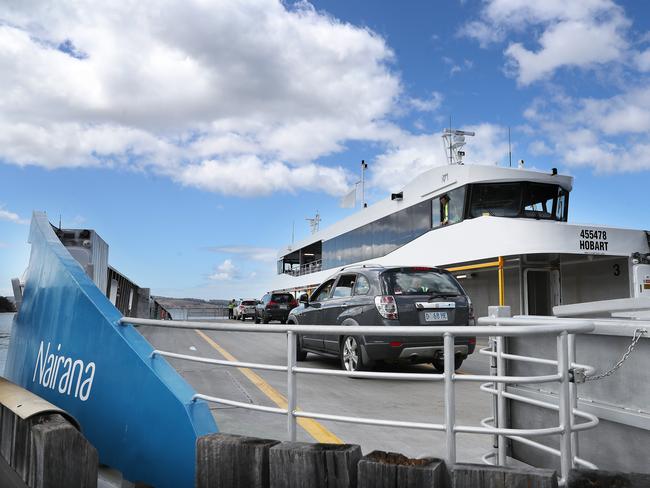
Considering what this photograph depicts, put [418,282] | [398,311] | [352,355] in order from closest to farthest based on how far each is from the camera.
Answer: [398,311]
[352,355]
[418,282]

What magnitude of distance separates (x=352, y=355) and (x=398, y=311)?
38.0 inches

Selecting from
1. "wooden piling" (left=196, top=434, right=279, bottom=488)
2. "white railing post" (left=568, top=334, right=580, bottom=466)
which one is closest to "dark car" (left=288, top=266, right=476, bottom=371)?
"white railing post" (left=568, top=334, right=580, bottom=466)

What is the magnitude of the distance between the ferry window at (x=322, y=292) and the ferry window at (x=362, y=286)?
46.9 inches

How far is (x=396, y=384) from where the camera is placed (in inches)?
306

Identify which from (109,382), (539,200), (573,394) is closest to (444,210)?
(539,200)

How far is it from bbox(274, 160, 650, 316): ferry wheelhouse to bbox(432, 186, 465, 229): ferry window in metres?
0.03

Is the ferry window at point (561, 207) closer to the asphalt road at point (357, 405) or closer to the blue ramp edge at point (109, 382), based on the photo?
the asphalt road at point (357, 405)

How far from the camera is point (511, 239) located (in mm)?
15758

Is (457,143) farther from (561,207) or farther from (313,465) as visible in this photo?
(313,465)

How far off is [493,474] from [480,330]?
68cm

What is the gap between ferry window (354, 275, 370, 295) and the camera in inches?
336

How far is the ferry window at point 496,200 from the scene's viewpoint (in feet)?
57.3

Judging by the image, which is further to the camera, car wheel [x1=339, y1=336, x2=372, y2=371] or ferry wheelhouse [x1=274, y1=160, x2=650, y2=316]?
ferry wheelhouse [x1=274, y1=160, x2=650, y2=316]

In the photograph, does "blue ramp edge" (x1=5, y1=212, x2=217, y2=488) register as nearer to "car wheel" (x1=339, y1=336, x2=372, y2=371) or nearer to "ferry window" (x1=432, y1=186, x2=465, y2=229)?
"car wheel" (x1=339, y1=336, x2=372, y2=371)
